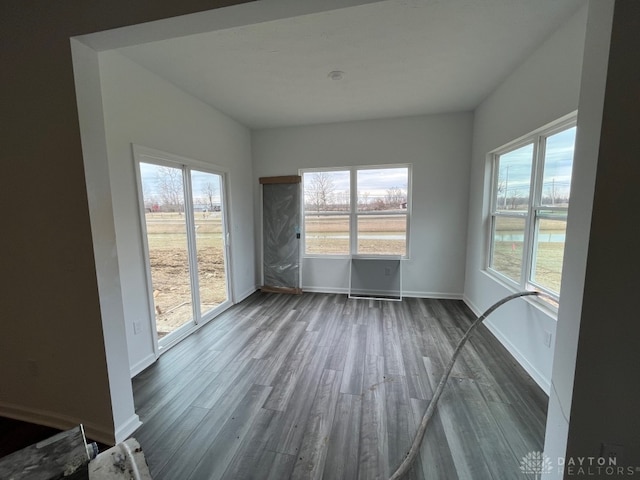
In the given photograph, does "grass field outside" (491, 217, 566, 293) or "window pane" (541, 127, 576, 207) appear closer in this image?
"window pane" (541, 127, 576, 207)

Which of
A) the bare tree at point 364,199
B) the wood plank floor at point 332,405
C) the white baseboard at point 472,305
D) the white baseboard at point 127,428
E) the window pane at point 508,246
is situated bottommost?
the wood plank floor at point 332,405

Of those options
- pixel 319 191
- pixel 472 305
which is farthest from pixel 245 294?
pixel 472 305

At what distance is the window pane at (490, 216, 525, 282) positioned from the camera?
8.73 ft

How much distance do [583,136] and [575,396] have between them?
3.39 ft

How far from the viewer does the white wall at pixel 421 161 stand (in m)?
3.85

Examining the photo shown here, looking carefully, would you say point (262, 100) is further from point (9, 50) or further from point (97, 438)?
point (97, 438)

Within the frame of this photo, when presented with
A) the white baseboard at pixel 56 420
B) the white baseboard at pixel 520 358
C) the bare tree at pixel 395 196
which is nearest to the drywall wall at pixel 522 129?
the white baseboard at pixel 520 358

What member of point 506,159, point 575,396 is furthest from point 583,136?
point 506,159

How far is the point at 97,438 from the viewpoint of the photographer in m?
1.67

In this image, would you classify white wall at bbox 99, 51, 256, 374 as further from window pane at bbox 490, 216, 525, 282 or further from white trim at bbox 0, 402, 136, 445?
window pane at bbox 490, 216, 525, 282

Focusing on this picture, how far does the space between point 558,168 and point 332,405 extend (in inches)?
102

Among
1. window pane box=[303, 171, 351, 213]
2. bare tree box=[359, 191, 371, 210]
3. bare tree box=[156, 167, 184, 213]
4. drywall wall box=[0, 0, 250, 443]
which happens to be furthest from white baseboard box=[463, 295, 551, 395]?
bare tree box=[156, 167, 184, 213]

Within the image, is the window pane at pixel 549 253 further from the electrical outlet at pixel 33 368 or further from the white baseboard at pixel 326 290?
the electrical outlet at pixel 33 368

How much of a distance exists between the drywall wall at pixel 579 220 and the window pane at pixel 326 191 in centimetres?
336
